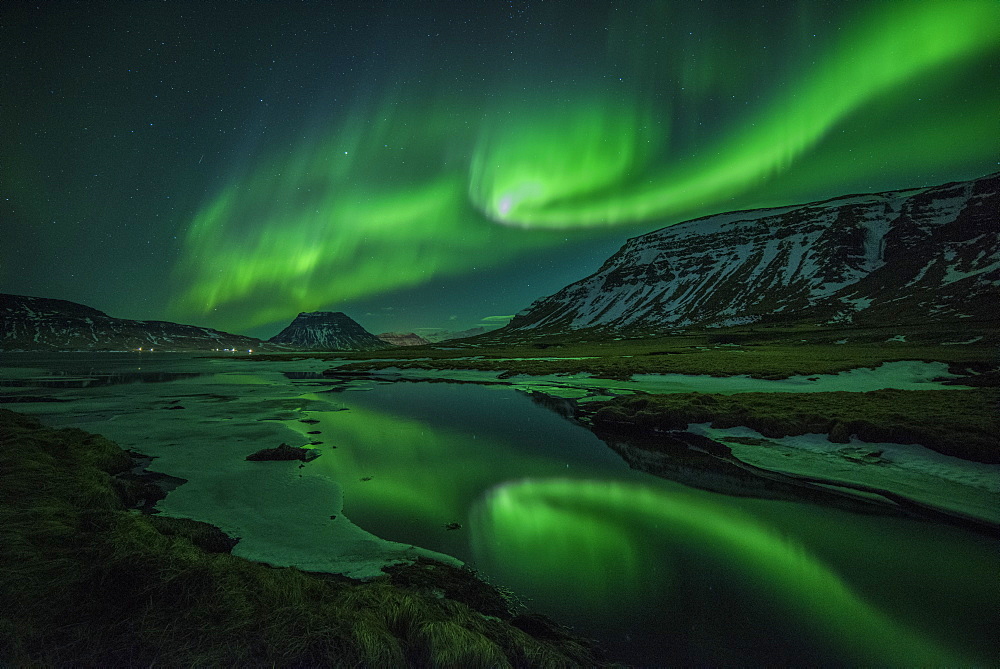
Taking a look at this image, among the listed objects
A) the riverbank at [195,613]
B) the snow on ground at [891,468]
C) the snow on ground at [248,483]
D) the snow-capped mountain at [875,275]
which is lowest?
the snow on ground at [891,468]

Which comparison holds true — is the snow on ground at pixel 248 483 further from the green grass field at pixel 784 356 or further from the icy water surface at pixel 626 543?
the green grass field at pixel 784 356

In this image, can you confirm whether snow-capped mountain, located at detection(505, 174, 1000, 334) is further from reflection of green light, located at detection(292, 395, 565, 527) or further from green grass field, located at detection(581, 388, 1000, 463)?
reflection of green light, located at detection(292, 395, 565, 527)

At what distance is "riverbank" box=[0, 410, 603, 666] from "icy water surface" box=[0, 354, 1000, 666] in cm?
184

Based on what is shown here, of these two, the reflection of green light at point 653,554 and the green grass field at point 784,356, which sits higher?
the green grass field at point 784,356

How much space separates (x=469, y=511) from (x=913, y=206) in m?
262

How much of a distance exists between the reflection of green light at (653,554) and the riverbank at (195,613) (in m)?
1.86

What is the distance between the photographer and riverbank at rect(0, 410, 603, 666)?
3.78 meters

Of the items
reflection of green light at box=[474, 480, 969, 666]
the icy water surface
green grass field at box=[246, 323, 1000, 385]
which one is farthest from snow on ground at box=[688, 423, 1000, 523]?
green grass field at box=[246, 323, 1000, 385]

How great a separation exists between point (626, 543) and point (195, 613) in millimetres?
7919

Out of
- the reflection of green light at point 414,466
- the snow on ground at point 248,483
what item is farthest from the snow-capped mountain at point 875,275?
the snow on ground at point 248,483

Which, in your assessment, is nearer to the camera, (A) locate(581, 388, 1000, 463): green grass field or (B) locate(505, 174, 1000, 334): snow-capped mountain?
(A) locate(581, 388, 1000, 463): green grass field

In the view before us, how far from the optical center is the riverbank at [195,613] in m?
3.78

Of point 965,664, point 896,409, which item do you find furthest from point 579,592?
point 896,409

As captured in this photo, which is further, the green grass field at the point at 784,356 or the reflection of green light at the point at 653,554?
the green grass field at the point at 784,356
